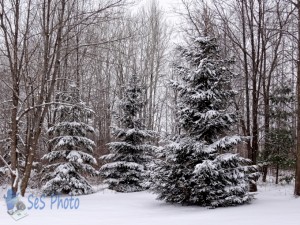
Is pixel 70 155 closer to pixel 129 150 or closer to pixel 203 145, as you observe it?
pixel 129 150

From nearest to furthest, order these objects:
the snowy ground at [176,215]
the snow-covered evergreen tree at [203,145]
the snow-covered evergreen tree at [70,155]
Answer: the snowy ground at [176,215] < the snow-covered evergreen tree at [203,145] < the snow-covered evergreen tree at [70,155]

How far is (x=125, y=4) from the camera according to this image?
366 inches

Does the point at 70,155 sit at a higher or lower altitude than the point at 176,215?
higher

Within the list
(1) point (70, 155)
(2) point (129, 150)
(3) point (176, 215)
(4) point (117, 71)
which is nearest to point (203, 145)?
(3) point (176, 215)

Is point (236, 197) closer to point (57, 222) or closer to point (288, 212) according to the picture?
point (288, 212)

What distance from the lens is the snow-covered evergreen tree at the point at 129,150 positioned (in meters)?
14.9

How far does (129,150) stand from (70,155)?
2886mm

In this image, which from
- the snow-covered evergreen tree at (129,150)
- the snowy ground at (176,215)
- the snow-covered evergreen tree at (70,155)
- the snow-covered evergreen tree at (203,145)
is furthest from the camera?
the snow-covered evergreen tree at (129,150)

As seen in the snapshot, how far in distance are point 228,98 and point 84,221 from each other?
5347 millimetres

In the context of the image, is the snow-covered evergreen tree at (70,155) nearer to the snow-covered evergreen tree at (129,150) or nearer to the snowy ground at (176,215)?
the snow-covered evergreen tree at (129,150)

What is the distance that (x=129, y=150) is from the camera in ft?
50.8

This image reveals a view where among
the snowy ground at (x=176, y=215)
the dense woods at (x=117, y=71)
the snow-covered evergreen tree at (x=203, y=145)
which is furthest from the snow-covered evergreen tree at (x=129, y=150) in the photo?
the snow-covered evergreen tree at (x=203, y=145)

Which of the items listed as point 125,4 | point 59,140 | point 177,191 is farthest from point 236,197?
point 59,140

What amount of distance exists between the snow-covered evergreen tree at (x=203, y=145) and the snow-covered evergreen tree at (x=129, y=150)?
5190mm
